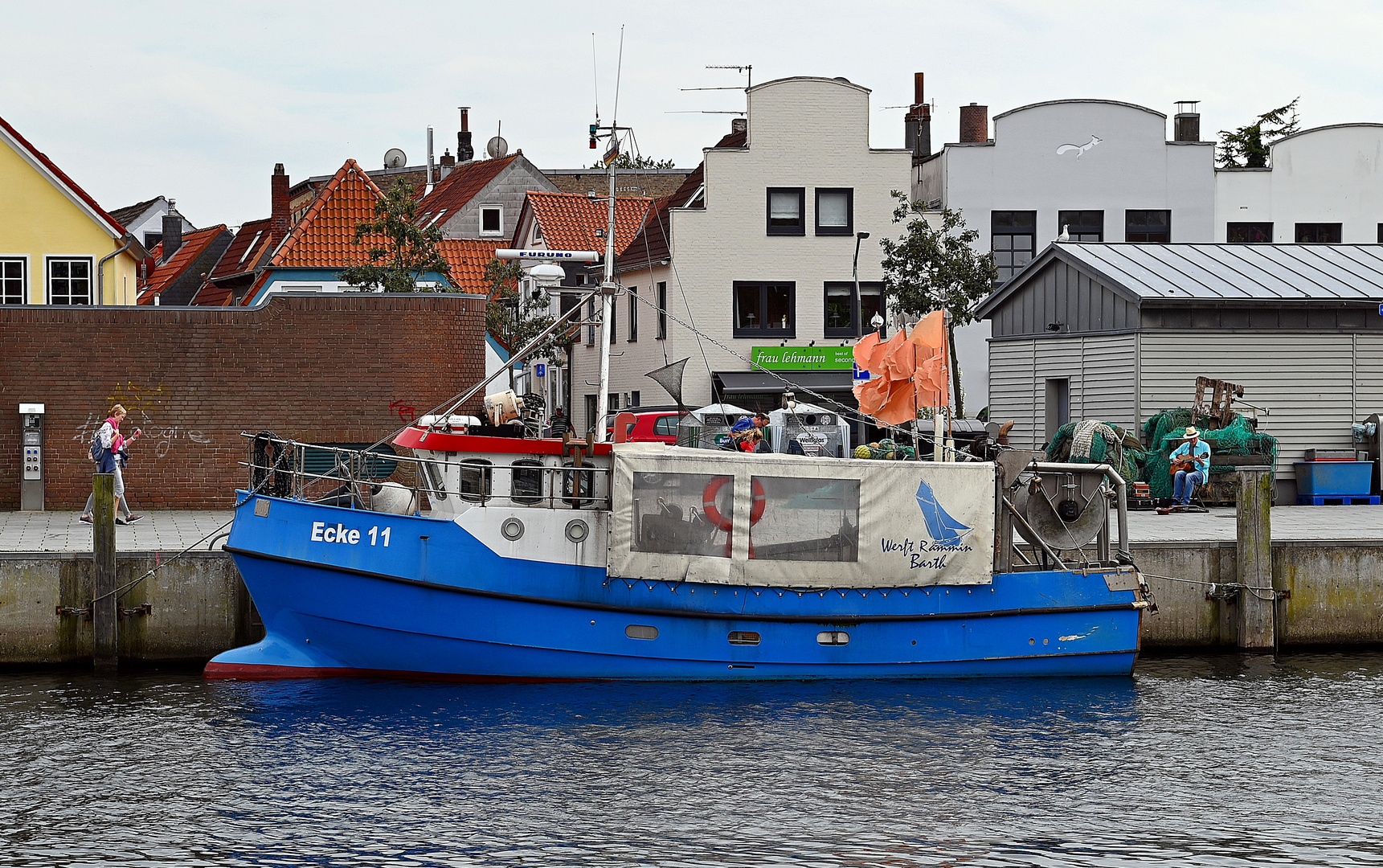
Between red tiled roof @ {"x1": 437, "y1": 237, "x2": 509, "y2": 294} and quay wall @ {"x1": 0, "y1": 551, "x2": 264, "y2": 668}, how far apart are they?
33887 mm

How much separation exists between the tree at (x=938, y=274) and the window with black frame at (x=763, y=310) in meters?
2.77

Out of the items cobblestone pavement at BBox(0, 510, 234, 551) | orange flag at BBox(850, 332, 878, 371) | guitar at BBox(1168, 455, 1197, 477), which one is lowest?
cobblestone pavement at BBox(0, 510, 234, 551)

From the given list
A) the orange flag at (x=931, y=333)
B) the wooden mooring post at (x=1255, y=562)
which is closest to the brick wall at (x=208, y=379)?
the orange flag at (x=931, y=333)

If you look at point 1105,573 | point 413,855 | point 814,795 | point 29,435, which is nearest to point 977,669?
point 1105,573

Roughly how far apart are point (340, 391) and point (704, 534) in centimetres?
1261

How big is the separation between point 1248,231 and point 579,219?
2114 centimetres

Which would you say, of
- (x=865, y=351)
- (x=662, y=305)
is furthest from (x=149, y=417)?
(x=662, y=305)

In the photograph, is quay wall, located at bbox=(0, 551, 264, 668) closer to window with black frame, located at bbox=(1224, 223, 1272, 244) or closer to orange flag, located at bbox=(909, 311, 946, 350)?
orange flag, located at bbox=(909, 311, 946, 350)

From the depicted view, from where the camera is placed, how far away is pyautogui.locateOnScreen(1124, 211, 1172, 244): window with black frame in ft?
147

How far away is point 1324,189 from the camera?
1831 inches

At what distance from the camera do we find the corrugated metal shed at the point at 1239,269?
28766mm

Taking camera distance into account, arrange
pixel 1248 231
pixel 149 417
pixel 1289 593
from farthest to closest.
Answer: pixel 1248 231
pixel 149 417
pixel 1289 593

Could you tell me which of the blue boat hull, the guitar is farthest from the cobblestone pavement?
the guitar

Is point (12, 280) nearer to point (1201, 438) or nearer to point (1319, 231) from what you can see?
point (1201, 438)
